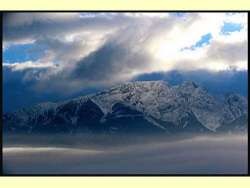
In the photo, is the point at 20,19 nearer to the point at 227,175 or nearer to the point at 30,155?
the point at 30,155

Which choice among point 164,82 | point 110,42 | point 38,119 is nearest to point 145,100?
point 164,82

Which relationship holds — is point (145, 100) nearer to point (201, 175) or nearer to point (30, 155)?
point (201, 175)

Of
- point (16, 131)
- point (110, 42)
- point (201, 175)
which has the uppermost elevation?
point (110, 42)

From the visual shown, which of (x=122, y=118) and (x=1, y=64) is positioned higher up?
(x=1, y=64)

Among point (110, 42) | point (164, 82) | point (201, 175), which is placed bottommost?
point (201, 175)

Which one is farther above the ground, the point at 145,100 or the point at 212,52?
the point at 212,52

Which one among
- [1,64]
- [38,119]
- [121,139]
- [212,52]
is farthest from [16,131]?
[212,52]
